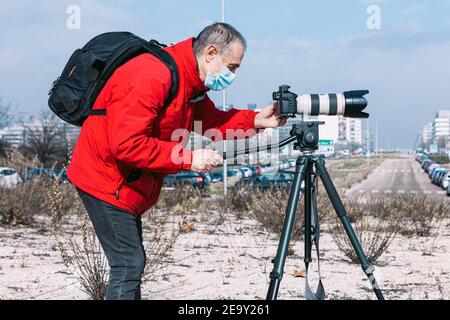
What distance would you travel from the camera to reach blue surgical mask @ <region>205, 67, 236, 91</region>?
2926 mm

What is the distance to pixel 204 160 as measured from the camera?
2.81 metres

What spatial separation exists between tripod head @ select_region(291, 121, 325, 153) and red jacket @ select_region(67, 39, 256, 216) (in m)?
0.57

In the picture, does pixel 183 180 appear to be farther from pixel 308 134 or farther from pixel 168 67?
pixel 168 67

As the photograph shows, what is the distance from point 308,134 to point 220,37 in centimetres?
75

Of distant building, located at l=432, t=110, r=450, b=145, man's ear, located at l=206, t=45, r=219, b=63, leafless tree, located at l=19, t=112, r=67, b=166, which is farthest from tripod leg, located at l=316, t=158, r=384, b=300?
distant building, located at l=432, t=110, r=450, b=145

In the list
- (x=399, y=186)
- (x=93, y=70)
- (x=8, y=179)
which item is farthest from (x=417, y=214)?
(x=399, y=186)

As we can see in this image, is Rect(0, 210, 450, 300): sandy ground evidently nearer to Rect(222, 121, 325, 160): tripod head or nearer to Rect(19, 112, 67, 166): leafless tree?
Rect(222, 121, 325, 160): tripod head

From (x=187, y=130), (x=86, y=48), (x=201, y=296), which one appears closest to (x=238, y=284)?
(x=201, y=296)

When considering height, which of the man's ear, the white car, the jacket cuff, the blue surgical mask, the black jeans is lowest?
the white car

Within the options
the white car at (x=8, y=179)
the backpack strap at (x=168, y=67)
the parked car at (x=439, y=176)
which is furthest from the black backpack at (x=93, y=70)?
the parked car at (x=439, y=176)

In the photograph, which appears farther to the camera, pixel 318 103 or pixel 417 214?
pixel 417 214

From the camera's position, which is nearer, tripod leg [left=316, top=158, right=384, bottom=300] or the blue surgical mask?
the blue surgical mask

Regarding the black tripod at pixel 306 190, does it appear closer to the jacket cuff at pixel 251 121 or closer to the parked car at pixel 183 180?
the jacket cuff at pixel 251 121

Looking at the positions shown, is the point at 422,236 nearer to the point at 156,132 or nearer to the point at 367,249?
the point at 367,249
